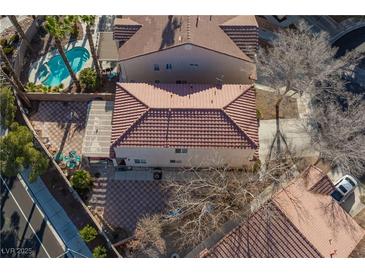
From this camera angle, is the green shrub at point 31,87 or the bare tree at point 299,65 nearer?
the bare tree at point 299,65

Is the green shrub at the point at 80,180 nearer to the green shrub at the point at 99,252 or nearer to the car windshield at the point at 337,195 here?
the green shrub at the point at 99,252

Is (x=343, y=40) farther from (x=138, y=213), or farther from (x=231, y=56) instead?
(x=138, y=213)

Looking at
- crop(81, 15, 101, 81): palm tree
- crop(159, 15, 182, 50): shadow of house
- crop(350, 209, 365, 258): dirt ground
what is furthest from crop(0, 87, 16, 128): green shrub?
crop(350, 209, 365, 258): dirt ground

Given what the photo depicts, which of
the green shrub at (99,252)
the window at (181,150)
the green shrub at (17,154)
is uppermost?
the green shrub at (17,154)

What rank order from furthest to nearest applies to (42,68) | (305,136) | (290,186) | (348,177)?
(42,68), (305,136), (348,177), (290,186)

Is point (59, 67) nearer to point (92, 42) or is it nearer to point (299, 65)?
point (92, 42)

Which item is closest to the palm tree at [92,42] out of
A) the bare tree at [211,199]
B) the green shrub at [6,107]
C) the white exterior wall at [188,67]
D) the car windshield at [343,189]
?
the white exterior wall at [188,67]

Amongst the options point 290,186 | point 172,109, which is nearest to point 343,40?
point 290,186
